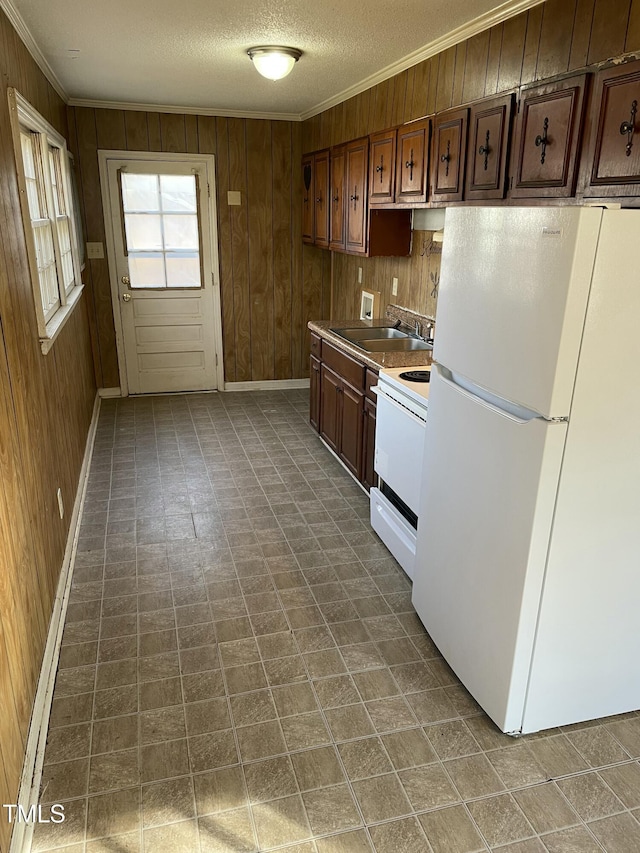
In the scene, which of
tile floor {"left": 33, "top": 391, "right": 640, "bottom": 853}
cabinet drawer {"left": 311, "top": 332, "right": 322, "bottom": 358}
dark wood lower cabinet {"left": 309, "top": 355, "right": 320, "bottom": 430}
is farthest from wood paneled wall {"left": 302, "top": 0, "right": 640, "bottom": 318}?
tile floor {"left": 33, "top": 391, "right": 640, "bottom": 853}

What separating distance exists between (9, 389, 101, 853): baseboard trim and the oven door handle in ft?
5.60

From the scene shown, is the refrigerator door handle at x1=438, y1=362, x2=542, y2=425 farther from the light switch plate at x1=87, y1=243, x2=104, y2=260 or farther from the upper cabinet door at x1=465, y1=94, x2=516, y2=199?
the light switch plate at x1=87, y1=243, x2=104, y2=260

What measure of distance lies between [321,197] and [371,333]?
1439 mm

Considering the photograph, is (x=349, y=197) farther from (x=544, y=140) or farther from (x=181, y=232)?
(x=544, y=140)

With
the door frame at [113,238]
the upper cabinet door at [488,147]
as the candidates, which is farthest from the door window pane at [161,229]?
the upper cabinet door at [488,147]

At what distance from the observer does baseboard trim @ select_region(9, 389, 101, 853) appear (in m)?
1.71

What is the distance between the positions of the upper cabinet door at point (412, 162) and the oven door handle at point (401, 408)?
1.06 metres

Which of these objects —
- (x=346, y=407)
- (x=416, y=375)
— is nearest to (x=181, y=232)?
(x=346, y=407)

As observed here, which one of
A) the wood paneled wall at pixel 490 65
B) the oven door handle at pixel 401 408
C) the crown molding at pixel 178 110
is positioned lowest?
the oven door handle at pixel 401 408

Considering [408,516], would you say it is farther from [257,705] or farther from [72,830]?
[72,830]

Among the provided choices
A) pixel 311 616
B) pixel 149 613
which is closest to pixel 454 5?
pixel 311 616

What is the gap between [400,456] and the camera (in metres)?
2.97

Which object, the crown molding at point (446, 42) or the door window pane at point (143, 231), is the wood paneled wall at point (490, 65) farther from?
the door window pane at point (143, 231)

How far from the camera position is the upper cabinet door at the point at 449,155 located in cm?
290
